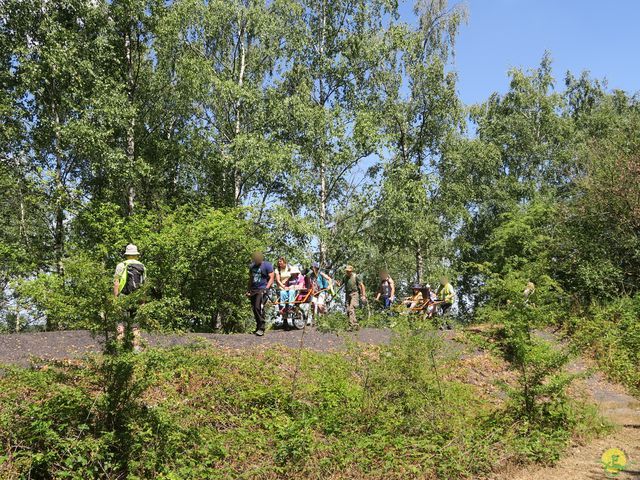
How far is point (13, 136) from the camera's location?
17766 millimetres

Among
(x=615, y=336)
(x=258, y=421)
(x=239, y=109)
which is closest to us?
(x=258, y=421)

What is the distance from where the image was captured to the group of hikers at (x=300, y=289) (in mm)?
7754

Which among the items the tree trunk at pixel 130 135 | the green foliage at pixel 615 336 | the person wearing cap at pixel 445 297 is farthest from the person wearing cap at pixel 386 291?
the tree trunk at pixel 130 135

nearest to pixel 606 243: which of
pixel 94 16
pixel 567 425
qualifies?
pixel 567 425

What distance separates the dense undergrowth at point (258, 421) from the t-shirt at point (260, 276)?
2.09 m

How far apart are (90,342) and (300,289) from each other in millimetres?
5036

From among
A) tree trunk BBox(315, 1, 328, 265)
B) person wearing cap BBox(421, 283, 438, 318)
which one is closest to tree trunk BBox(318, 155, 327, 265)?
tree trunk BBox(315, 1, 328, 265)

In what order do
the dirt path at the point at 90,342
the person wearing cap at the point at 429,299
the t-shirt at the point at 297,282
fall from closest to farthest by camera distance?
1. the dirt path at the point at 90,342
2. the t-shirt at the point at 297,282
3. the person wearing cap at the point at 429,299

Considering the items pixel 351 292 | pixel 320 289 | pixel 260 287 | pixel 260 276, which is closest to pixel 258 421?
pixel 260 287

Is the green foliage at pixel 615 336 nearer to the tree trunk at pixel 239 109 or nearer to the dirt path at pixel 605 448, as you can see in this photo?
the dirt path at pixel 605 448

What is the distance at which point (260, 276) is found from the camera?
10.9 meters

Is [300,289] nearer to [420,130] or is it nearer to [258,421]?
[258,421]

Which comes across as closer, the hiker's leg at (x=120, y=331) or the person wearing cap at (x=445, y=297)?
the hiker's leg at (x=120, y=331)

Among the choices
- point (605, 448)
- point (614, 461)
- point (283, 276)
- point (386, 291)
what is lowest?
point (605, 448)
